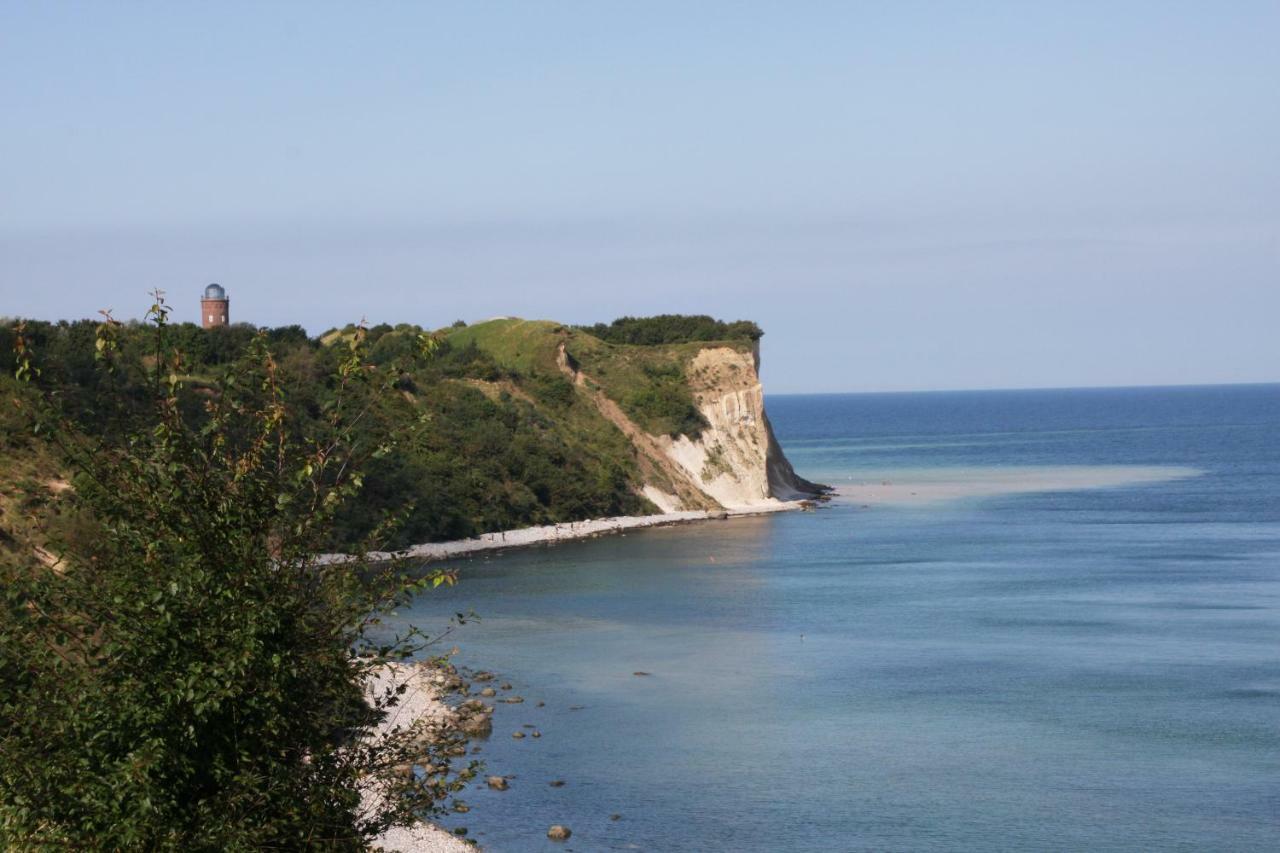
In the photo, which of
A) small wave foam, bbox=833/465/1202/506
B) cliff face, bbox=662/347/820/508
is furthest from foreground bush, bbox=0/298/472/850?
small wave foam, bbox=833/465/1202/506

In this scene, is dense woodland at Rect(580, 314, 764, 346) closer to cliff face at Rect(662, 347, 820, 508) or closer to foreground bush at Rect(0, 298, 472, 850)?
cliff face at Rect(662, 347, 820, 508)

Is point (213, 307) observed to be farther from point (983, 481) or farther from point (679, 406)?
point (983, 481)

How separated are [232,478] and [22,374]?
79.2 inches

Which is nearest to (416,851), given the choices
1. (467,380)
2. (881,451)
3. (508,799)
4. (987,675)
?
(508,799)

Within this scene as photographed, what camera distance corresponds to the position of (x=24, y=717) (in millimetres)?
12180

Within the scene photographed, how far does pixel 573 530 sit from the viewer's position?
282ft

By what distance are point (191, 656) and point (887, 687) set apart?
3417 cm

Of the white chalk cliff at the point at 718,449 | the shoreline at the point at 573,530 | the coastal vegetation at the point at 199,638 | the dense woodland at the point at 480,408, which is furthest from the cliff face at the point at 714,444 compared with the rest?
the coastal vegetation at the point at 199,638

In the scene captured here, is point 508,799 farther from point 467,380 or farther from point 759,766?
point 467,380

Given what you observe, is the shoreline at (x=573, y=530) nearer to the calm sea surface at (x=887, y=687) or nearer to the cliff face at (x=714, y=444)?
the cliff face at (x=714, y=444)

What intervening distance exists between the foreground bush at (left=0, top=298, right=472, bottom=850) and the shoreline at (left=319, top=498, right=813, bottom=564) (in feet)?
176

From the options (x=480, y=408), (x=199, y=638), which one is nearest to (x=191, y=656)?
(x=199, y=638)

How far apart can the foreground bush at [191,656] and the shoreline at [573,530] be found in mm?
53563

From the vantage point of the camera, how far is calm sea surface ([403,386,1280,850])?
101 feet
